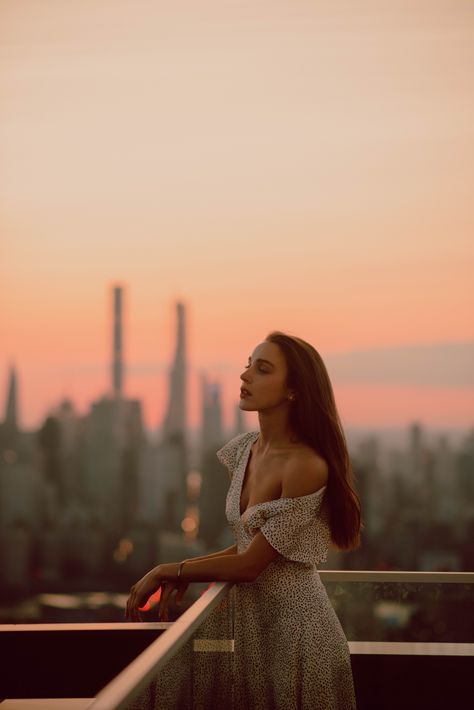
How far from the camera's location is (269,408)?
3.09 meters

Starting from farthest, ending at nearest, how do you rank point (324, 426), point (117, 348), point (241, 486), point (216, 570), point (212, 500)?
point (117, 348), point (212, 500), point (241, 486), point (324, 426), point (216, 570)

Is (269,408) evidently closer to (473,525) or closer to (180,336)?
(473,525)

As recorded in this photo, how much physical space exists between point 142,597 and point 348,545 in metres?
0.56

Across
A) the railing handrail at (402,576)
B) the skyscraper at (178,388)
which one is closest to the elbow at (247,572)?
the railing handrail at (402,576)

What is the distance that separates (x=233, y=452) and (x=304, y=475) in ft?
1.30

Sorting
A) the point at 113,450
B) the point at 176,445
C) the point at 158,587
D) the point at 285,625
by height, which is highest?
the point at 176,445

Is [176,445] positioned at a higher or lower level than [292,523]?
higher

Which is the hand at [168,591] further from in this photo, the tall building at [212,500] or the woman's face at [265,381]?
the tall building at [212,500]

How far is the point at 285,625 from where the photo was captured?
3.02 m

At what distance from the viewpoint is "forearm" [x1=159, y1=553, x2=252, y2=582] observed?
292 centimetres

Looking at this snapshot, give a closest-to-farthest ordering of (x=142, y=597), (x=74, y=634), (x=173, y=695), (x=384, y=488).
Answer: (x=173, y=695), (x=142, y=597), (x=74, y=634), (x=384, y=488)

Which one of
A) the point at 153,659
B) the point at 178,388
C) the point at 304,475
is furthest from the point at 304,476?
the point at 178,388

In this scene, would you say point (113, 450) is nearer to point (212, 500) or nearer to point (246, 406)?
point (212, 500)

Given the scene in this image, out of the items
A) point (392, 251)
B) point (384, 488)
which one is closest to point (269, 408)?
point (392, 251)
